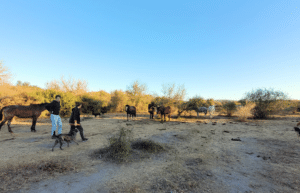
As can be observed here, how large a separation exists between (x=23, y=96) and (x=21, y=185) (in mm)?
14847

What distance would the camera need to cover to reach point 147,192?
2.99 meters

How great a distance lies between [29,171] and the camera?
3785 millimetres

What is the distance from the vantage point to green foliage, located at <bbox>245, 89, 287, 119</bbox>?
1584 cm

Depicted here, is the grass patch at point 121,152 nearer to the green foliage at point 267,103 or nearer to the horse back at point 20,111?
the horse back at point 20,111

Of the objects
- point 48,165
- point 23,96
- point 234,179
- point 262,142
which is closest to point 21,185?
point 48,165

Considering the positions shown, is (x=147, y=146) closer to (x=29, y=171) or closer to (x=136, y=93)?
(x=29, y=171)

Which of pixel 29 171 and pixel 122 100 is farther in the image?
pixel 122 100

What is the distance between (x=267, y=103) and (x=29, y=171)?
899 inches

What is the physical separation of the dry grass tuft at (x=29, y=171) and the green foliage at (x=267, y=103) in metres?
20.8

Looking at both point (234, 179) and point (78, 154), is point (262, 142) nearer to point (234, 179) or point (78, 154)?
point (234, 179)

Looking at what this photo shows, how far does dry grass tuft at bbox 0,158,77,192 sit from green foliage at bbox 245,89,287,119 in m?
20.8

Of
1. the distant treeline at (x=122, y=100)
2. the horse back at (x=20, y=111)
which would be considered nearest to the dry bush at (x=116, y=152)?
the horse back at (x=20, y=111)

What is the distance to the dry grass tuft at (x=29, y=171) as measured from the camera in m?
3.21

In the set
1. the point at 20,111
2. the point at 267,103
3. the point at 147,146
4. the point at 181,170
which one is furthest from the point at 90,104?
the point at 267,103
